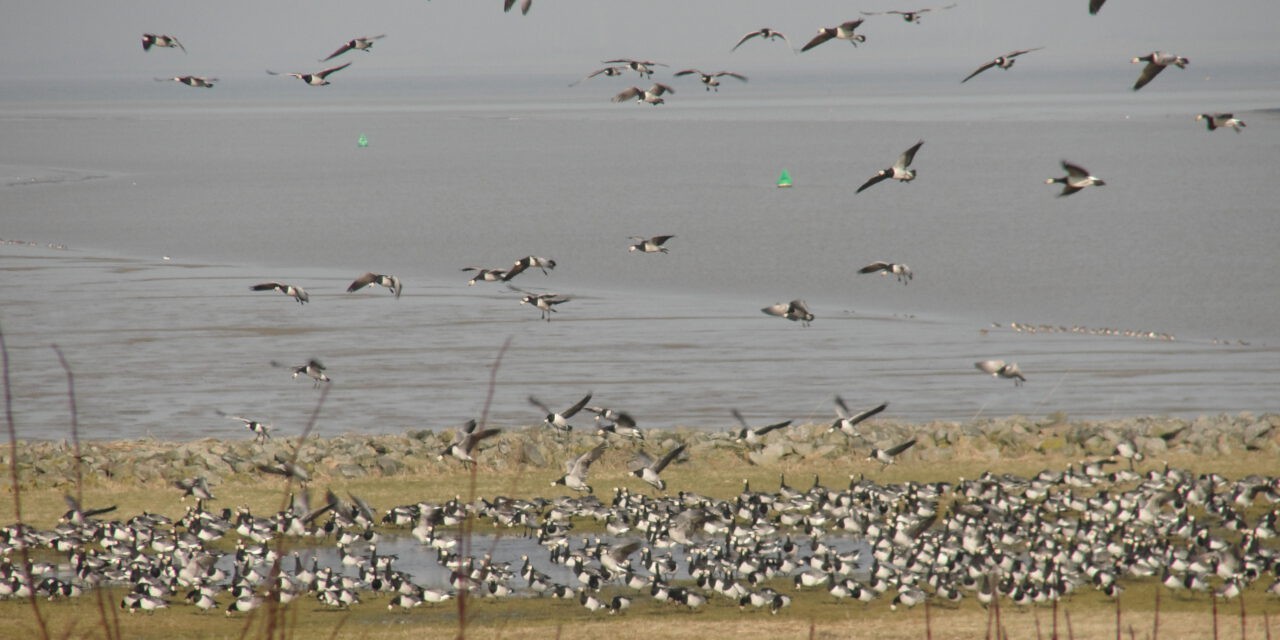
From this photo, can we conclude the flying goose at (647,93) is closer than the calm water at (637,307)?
Yes

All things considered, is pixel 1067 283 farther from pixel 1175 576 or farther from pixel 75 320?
pixel 1175 576

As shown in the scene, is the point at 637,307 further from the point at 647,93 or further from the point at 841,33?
the point at 841,33

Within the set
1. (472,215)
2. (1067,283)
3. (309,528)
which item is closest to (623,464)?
(309,528)

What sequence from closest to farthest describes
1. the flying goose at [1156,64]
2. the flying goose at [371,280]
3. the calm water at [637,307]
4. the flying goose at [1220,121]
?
1. the flying goose at [1156,64]
2. the flying goose at [1220,121]
3. the flying goose at [371,280]
4. the calm water at [637,307]

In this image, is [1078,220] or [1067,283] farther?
[1078,220]

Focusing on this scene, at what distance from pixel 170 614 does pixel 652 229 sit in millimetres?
105760

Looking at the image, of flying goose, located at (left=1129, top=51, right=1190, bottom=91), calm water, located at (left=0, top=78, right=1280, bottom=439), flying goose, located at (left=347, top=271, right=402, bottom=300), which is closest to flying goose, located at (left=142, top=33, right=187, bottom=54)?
flying goose, located at (left=347, top=271, right=402, bottom=300)

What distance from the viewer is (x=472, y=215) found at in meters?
139

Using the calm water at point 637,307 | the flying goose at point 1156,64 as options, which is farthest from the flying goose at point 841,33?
the calm water at point 637,307

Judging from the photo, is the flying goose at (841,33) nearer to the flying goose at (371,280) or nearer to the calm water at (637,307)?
the flying goose at (371,280)

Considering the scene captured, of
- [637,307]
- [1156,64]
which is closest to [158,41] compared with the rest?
[1156,64]

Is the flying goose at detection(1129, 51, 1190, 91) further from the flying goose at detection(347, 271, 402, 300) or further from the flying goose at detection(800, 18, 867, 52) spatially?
the flying goose at detection(347, 271, 402, 300)

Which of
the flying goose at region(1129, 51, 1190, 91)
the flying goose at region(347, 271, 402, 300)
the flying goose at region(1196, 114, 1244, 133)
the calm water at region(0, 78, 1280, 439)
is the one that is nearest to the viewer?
the flying goose at region(1129, 51, 1190, 91)

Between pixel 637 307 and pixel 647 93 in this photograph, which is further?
pixel 637 307
